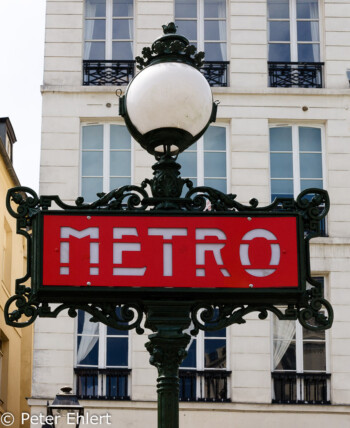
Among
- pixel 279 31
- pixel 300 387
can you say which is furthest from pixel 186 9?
pixel 300 387

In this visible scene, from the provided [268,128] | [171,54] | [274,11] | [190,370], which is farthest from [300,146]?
[171,54]

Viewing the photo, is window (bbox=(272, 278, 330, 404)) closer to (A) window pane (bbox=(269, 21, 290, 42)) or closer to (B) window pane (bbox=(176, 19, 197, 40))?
(A) window pane (bbox=(269, 21, 290, 42))

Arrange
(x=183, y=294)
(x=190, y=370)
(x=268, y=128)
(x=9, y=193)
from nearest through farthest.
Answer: (x=183, y=294), (x=9, y=193), (x=190, y=370), (x=268, y=128)

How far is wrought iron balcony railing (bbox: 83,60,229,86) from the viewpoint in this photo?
25.0 meters

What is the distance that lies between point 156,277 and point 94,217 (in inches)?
20.0

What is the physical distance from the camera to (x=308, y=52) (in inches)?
992

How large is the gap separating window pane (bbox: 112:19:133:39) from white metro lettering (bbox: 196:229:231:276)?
18.9 metres

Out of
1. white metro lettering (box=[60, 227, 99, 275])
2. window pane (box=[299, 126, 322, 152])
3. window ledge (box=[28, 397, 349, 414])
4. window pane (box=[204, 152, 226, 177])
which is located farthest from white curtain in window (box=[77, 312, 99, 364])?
white metro lettering (box=[60, 227, 99, 275])

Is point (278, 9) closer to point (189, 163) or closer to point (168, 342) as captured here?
point (189, 163)

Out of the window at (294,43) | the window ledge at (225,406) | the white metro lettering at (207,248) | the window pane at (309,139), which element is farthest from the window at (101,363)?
the white metro lettering at (207,248)

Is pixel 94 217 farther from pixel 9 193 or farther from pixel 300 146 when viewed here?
pixel 300 146

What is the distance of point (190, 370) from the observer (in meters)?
23.2

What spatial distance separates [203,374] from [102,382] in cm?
196

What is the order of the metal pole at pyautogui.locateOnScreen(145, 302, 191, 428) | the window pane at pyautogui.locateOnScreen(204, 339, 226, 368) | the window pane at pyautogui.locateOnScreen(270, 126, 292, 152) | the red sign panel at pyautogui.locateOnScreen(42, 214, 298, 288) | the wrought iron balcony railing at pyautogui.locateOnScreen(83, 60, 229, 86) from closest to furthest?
the metal pole at pyautogui.locateOnScreen(145, 302, 191, 428)
the red sign panel at pyautogui.locateOnScreen(42, 214, 298, 288)
the window pane at pyautogui.locateOnScreen(204, 339, 226, 368)
the window pane at pyautogui.locateOnScreen(270, 126, 292, 152)
the wrought iron balcony railing at pyautogui.locateOnScreen(83, 60, 229, 86)
